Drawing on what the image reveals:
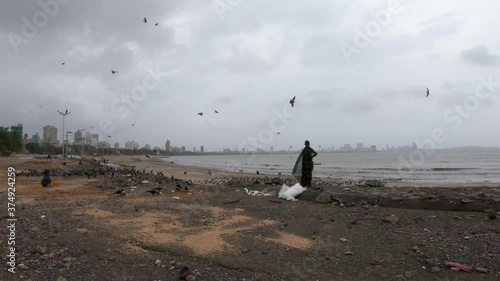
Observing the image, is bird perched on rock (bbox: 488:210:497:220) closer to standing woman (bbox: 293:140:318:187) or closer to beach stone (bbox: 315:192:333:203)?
beach stone (bbox: 315:192:333:203)

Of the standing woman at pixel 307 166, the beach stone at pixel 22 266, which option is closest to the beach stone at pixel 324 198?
the standing woman at pixel 307 166

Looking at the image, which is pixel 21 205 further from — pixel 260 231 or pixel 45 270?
pixel 260 231

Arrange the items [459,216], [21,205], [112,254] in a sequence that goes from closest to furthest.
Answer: [112,254] → [459,216] → [21,205]

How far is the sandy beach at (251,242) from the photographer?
4.79 metres


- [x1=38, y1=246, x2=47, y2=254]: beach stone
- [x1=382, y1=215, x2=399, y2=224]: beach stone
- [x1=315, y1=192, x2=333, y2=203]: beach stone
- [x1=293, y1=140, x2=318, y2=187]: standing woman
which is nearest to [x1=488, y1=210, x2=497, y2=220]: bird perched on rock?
[x1=382, y1=215, x2=399, y2=224]: beach stone

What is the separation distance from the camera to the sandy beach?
4793 millimetres

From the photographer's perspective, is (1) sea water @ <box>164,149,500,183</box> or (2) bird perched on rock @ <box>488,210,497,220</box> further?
(1) sea water @ <box>164,149,500,183</box>

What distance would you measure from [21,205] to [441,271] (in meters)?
9.77

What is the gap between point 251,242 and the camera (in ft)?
19.7

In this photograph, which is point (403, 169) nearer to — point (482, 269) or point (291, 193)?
point (291, 193)

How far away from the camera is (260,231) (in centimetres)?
673

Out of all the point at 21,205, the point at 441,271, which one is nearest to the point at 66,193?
the point at 21,205

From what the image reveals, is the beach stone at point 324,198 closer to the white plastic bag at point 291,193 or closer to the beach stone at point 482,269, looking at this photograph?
the white plastic bag at point 291,193

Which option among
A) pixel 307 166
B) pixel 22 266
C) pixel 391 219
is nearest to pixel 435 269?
pixel 391 219
